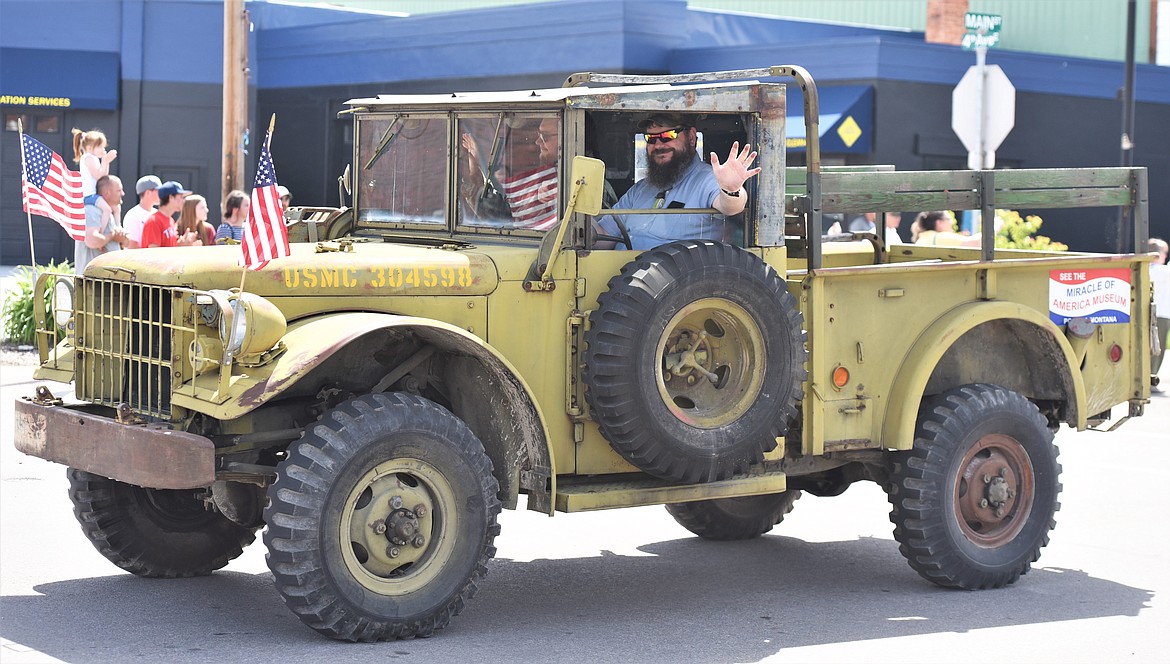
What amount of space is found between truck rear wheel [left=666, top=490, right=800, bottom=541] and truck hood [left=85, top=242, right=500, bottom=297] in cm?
252

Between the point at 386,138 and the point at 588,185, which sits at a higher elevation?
the point at 386,138

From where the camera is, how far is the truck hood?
6.13 m

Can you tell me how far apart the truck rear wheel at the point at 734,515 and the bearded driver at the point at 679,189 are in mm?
1975

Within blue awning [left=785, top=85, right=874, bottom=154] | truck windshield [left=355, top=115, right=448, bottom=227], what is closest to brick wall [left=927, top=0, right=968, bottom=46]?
blue awning [left=785, top=85, right=874, bottom=154]

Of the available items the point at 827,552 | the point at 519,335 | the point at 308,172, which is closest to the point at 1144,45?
the point at 308,172

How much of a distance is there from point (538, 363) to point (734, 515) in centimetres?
238

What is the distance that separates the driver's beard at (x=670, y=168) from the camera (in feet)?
23.3

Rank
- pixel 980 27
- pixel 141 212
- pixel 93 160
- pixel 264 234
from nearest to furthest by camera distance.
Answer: pixel 264 234 → pixel 93 160 → pixel 141 212 → pixel 980 27

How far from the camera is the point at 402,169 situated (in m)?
7.39

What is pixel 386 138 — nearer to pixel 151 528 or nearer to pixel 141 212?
pixel 151 528

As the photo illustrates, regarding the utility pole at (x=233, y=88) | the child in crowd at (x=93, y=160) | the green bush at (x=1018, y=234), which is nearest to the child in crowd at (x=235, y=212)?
the child in crowd at (x=93, y=160)

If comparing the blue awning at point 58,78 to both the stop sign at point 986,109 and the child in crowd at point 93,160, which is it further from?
the stop sign at point 986,109

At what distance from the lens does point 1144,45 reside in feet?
108

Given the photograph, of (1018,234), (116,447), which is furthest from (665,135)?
(1018,234)
